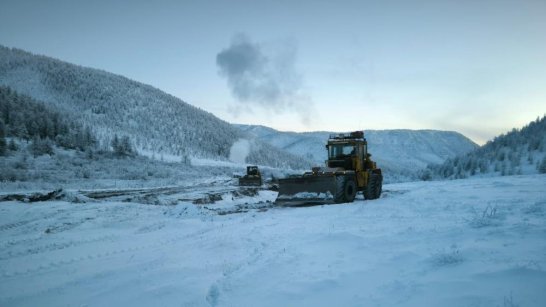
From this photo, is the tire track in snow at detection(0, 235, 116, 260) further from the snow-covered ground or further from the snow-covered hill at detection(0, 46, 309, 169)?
the snow-covered hill at detection(0, 46, 309, 169)

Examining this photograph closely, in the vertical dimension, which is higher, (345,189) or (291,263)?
(345,189)

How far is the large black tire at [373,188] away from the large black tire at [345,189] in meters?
1.61

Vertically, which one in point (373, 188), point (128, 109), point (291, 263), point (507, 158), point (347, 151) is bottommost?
point (291, 263)

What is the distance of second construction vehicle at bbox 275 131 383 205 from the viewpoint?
15.4m

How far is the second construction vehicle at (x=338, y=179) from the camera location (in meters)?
15.4

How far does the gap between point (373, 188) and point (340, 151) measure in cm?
257

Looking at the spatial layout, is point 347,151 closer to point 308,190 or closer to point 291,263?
point 308,190

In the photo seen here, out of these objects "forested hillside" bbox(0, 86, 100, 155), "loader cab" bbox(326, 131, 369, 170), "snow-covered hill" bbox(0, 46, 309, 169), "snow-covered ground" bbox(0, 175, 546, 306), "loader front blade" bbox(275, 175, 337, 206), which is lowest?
"snow-covered ground" bbox(0, 175, 546, 306)

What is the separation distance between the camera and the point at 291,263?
569cm

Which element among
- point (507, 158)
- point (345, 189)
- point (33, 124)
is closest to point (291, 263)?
point (345, 189)

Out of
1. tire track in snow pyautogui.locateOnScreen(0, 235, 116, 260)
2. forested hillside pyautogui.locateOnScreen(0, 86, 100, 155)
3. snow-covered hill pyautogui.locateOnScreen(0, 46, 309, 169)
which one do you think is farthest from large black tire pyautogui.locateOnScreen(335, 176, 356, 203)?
snow-covered hill pyautogui.locateOnScreen(0, 46, 309, 169)

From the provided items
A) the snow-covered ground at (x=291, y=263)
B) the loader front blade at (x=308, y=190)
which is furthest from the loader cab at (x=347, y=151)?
the snow-covered ground at (x=291, y=263)

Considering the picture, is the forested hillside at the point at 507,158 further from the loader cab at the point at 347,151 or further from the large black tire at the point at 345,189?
the large black tire at the point at 345,189

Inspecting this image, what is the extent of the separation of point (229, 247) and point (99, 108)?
4757 inches
